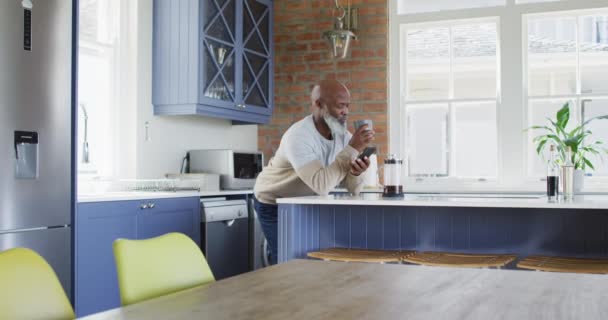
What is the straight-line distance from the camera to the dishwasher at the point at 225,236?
444 centimetres

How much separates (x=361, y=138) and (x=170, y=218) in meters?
1.58

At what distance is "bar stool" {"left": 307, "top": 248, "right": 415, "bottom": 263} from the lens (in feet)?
9.82

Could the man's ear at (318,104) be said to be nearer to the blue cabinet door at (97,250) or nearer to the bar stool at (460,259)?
the bar stool at (460,259)

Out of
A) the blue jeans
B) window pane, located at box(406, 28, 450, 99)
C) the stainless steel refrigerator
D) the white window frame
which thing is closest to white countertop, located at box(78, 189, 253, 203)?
the stainless steel refrigerator

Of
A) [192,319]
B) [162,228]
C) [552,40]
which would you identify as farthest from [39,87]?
[552,40]

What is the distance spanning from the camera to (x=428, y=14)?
5.70 meters

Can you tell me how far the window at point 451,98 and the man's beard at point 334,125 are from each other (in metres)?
2.48

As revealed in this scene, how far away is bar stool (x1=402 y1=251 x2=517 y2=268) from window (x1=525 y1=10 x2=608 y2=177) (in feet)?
8.62

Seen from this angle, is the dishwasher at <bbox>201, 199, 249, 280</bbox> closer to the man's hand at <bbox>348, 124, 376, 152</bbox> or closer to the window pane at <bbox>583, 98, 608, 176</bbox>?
the man's hand at <bbox>348, 124, 376, 152</bbox>

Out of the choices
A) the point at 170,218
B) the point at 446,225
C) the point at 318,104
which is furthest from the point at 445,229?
the point at 170,218

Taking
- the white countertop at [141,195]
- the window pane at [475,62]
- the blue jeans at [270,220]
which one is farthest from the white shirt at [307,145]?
the window pane at [475,62]

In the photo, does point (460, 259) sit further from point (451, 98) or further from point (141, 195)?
point (451, 98)

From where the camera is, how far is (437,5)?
18.8ft

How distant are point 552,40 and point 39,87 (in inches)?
156
